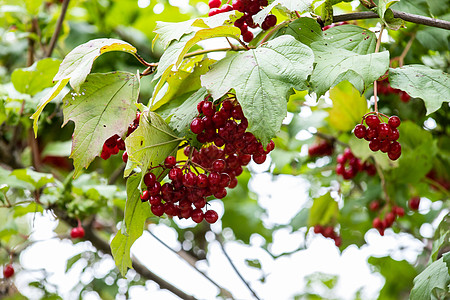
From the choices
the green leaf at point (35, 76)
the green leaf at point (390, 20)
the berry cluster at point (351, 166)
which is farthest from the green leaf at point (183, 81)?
the berry cluster at point (351, 166)

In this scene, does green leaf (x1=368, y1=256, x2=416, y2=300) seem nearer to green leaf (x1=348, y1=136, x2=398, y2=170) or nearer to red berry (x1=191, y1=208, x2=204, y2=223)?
green leaf (x1=348, y1=136, x2=398, y2=170)

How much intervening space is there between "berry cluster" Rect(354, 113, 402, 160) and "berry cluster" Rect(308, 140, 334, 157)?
4.04 ft

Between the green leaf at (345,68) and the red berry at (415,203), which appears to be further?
the red berry at (415,203)

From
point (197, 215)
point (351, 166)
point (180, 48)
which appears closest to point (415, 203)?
point (351, 166)

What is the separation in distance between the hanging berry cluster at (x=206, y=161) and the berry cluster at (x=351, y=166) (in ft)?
3.64

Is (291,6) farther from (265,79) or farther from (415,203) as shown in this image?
(415,203)

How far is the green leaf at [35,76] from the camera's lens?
6.32 ft

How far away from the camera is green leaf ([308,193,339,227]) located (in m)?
2.33

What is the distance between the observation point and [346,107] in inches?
82.2

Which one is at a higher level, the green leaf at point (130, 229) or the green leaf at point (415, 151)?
the green leaf at point (130, 229)

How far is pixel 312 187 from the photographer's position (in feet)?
8.98

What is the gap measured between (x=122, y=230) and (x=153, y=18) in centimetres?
175

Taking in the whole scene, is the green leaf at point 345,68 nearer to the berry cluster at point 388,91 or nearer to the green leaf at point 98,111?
the green leaf at point 98,111

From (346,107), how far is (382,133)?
2.90 ft
